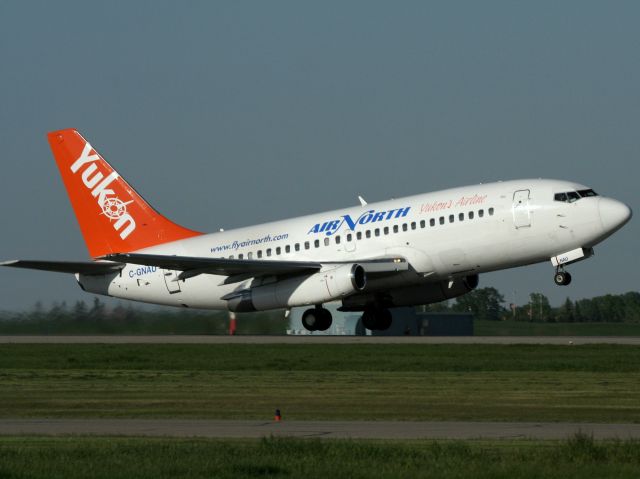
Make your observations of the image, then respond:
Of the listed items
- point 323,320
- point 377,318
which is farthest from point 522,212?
point 323,320

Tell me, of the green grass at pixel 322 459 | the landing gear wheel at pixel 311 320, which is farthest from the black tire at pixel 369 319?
the green grass at pixel 322 459

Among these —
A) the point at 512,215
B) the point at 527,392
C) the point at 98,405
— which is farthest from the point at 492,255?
the point at 98,405

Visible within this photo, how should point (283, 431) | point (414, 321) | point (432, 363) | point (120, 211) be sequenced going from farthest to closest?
point (414, 321), point (120, 211), point (432, 363), point (283, 431)

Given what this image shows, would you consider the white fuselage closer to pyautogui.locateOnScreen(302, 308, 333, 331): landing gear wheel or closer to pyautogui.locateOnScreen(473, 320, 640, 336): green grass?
pyautogui.locateOnScreen(302, 308, 333, 331): landing gear wheel

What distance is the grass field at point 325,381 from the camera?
944 inches

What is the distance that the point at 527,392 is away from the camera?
2756cm

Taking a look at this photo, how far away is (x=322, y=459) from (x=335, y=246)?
32.1 metres

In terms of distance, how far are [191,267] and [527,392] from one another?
885 inches

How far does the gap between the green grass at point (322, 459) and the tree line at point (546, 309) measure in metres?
53.6

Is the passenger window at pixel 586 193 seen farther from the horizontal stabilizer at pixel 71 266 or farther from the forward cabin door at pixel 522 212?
the horizontal stabilizer at pixel 71 266


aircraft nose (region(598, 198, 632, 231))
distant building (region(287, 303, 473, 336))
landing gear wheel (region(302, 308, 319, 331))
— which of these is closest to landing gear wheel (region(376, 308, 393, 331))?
landing gear wheel (region(302, 308, 319, 331))

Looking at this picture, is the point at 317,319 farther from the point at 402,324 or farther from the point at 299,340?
the point at 402,324

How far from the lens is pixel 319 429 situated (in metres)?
20.4

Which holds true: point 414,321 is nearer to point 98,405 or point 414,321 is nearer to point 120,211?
point 120,211
